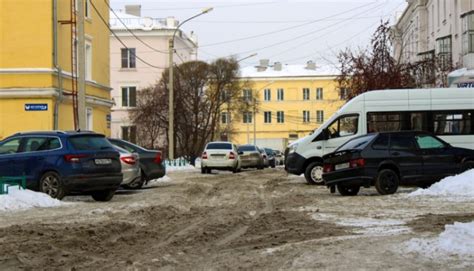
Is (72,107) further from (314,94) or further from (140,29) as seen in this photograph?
(314,94)

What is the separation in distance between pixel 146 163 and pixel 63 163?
5658 millimetres

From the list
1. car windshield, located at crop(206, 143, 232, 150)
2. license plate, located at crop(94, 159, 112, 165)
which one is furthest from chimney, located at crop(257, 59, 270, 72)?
license plate, located at crop(94, 159, 112, 165)

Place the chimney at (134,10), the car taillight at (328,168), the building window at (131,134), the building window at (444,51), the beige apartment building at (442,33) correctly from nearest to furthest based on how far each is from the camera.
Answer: the car taillight at (328,168) → the beige apartment building at (442,33) → the building window at (444,51) → the building window at (131,134) → the chimney at (134,10)

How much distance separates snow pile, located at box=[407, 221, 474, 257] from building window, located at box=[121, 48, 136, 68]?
193 ft

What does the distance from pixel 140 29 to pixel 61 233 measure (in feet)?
189

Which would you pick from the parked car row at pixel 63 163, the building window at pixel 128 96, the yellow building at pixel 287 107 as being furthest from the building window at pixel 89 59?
the yellow building at pixel 287 107

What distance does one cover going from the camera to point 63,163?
15039mm

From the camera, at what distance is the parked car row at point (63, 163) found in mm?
15086

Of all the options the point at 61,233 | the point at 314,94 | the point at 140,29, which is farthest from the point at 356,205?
the point at 314,94

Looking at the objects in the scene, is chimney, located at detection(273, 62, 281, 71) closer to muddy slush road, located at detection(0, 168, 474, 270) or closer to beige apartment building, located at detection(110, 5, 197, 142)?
beige apartment building, located at detection(110, 5, 197, 142)

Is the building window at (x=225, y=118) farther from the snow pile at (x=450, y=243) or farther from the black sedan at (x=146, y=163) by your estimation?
the snow pile at (x=450, y=243)

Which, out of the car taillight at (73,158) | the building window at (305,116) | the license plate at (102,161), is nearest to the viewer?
the car taillight at (73,158)

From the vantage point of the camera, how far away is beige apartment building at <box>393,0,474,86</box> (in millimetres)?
35062

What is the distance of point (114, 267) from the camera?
7516 millimetres
